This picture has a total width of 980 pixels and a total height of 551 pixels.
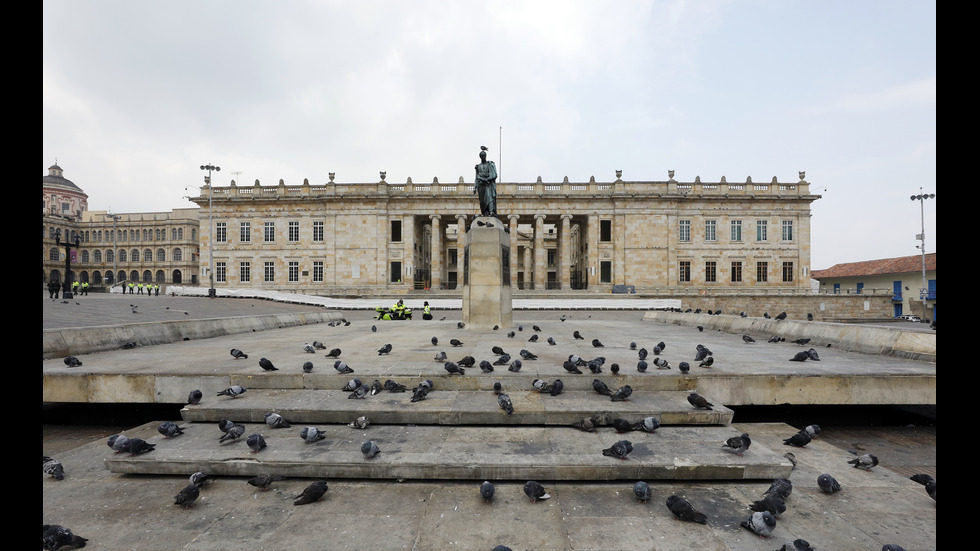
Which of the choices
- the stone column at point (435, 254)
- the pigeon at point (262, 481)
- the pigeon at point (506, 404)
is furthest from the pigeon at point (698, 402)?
the stone column at point (435, 254)

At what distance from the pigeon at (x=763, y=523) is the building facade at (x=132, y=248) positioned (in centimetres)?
8587

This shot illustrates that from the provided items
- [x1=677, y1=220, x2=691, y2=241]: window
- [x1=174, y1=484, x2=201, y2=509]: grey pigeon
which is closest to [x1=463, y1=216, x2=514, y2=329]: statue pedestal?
[x1=174, y1=484, x2=201, y2=509]: grey pigeon

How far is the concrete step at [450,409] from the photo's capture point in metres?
5.00

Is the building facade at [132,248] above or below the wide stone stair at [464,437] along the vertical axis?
above

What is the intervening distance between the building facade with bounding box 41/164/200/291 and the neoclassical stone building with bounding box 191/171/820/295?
1239 inches

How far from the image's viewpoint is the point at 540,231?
159 ft

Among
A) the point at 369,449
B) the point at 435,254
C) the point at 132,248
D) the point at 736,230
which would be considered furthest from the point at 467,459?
the point at 132,248

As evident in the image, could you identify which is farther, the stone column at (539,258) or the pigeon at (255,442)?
the stone column at (539,258)

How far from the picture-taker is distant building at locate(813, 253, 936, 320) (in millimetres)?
40469

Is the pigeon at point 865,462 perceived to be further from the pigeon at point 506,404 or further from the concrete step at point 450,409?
the pigeon at point 506,404

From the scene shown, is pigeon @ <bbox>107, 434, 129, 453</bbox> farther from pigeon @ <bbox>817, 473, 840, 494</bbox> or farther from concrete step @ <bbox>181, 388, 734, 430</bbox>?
pigeon @ <bbox>817, 473, 840, 494</bbox>

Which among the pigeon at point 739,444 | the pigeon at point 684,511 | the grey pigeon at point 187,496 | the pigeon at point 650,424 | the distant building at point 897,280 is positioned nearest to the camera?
the pigeon at point 684,511

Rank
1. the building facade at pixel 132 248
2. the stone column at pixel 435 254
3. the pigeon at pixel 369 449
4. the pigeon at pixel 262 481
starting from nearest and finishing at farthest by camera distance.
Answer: the pigeon at pixel 262 481 < the pigeon at pixel 369 449 < the stone column at pixel 435 254 < the building facade at pixel 132 248
